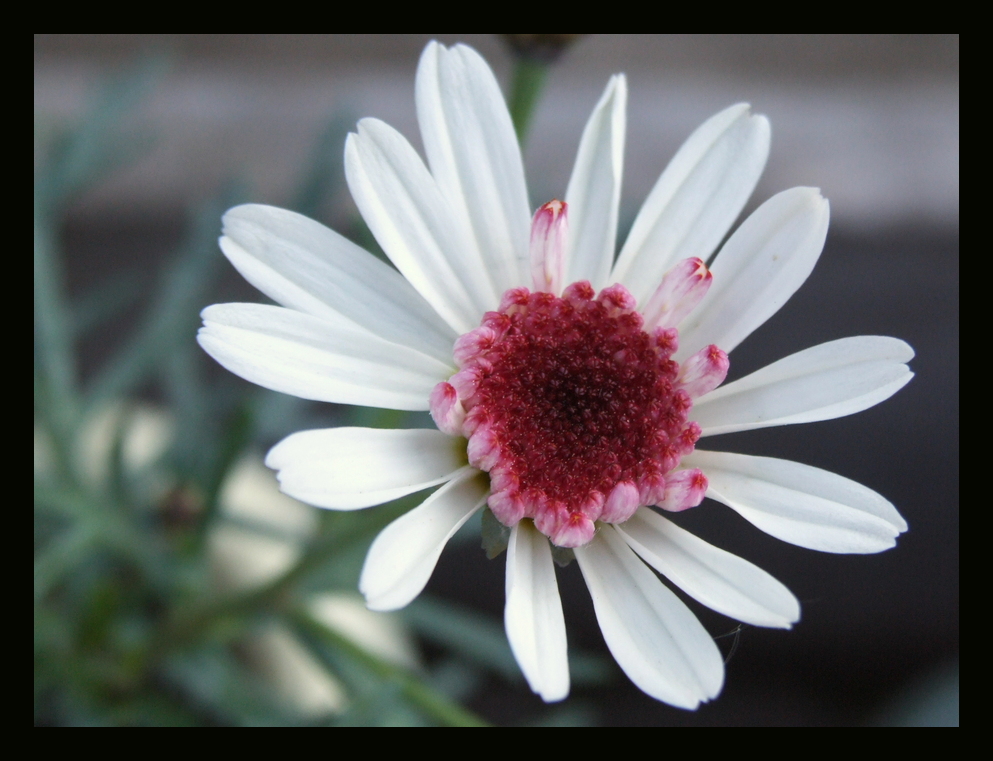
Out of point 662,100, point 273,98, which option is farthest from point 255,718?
point 662,100

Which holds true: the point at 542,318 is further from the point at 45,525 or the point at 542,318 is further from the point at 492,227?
the point at 45,525

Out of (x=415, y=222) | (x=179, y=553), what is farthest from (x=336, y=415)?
(x=415, y=222)

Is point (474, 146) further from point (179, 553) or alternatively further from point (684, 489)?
point (179, 553)

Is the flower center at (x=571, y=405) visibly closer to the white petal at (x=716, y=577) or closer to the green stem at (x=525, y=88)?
the white petal at (x=716, y=577)

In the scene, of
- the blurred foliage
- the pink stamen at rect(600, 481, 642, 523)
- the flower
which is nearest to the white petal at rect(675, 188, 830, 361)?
the flower

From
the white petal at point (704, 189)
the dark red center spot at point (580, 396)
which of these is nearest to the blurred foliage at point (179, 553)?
the dark red center spot at point (580, 396)

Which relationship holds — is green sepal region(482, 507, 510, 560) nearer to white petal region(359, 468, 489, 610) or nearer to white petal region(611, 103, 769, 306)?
white petal region(359, 468, 489, 610)
